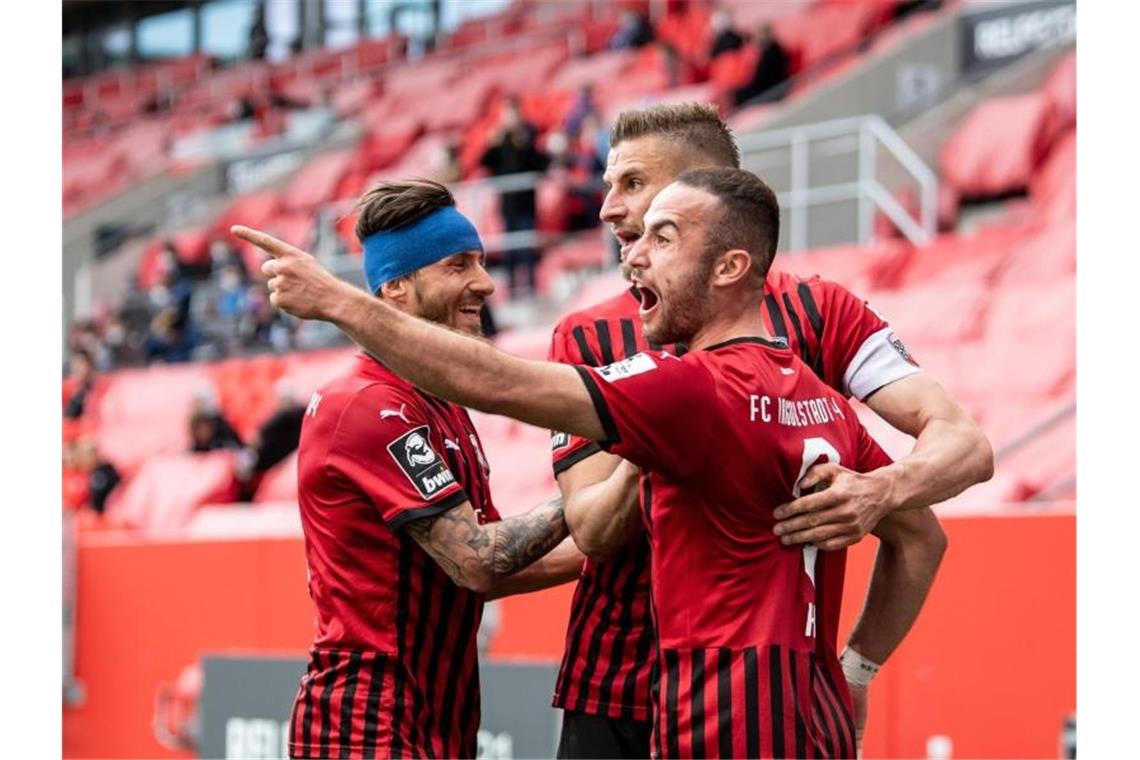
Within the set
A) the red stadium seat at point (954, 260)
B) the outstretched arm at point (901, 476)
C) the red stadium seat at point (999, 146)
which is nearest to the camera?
the outstretched arm at point (901, 476)

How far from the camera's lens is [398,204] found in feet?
12.6

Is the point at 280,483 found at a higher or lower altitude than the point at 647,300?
lower

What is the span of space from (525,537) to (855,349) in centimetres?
81

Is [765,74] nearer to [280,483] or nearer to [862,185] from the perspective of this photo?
[862,185]

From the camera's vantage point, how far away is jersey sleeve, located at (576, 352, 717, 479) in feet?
9.44

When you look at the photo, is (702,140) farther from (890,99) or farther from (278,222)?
(278,222)

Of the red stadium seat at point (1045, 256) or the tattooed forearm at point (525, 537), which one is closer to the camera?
the tattooed forearm at point (525, 537)

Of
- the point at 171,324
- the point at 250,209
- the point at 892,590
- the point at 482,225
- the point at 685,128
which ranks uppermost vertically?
the point at 250,209

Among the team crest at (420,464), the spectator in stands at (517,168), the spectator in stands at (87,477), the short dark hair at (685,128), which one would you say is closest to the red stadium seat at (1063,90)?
the spectator in stands at (517,168)

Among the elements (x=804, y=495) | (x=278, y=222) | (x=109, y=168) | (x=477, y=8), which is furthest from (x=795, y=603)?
(x=109, y=168)

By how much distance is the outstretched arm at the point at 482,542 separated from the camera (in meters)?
3.54

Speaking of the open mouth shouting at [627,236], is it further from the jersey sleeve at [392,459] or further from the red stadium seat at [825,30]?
the red stadium seat at [825,30]

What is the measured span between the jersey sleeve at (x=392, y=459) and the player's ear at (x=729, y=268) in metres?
0.84

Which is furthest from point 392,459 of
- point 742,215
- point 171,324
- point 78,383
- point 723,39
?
point 78,383
